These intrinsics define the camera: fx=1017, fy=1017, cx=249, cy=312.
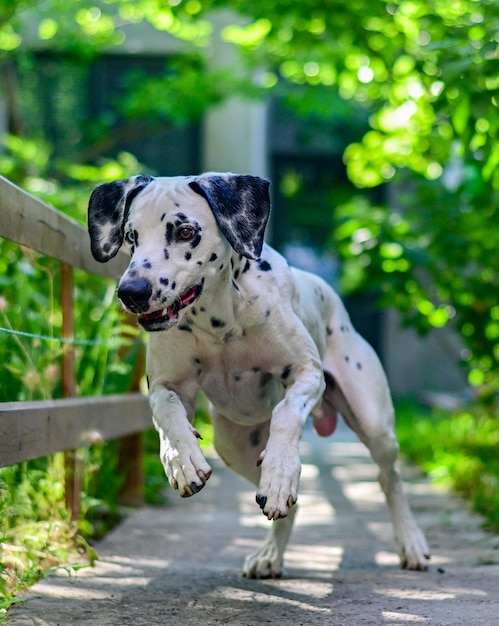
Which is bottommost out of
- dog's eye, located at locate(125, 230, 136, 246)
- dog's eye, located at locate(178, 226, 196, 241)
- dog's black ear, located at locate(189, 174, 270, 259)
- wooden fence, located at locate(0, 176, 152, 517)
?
wooden fence, located at locate(0, 176, 152, 517)

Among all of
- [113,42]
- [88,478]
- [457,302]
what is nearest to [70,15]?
[113,42]

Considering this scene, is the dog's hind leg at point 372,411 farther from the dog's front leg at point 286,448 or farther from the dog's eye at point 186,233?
the dog's eye at point 186,233

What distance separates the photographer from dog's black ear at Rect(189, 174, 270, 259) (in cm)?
334

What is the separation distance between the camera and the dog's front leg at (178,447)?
10.2 feet

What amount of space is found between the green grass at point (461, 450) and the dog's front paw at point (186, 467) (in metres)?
2.50

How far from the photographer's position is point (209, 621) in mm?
3178

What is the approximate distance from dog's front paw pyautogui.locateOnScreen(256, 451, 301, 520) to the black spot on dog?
588 mm

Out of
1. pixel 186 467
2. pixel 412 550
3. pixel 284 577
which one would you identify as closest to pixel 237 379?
pixel 186 467

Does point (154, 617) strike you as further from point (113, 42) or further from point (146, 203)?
point (113, 42)

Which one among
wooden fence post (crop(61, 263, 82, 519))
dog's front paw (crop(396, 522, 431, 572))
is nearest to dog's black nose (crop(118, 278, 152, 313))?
wooden fence post (crop(61, 263, 82, 519))

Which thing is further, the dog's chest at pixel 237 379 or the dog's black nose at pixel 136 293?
the dog's chest at pixel 237 379

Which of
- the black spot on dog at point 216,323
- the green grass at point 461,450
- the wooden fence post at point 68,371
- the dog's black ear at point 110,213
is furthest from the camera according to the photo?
the green grass at point 461,450

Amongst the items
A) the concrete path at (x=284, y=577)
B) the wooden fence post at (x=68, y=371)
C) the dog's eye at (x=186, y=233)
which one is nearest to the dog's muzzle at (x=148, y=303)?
the dog's eye at (x=186, y=233)

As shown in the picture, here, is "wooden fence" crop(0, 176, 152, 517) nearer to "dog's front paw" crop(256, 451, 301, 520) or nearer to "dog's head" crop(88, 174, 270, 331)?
"dog's head" crop(88, 174, 270, 331)
